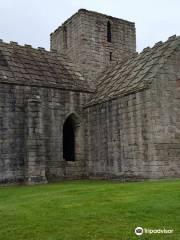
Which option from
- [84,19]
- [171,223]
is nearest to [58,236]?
[171,223]

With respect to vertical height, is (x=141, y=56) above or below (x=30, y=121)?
above

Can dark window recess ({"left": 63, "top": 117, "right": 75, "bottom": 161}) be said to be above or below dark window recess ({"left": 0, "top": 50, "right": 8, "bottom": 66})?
below

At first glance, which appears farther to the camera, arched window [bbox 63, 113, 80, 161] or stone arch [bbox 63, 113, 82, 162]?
arched window [bbox 63, 113, 80, 161]

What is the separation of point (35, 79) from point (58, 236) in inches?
549

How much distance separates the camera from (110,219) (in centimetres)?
897

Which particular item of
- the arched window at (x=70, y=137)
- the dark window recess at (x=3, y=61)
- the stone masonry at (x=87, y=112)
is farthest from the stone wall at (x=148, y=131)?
the dark window recess at (x=3, y=61)

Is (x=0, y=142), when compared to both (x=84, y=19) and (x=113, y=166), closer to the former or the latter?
(x=113, y=166)

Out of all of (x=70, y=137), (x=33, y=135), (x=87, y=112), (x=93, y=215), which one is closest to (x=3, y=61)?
(x=33, y=135)

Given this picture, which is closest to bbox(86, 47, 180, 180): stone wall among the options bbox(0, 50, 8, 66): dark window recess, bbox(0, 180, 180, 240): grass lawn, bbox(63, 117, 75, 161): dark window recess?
bbox(63, 117, 75, 161): dark window recess

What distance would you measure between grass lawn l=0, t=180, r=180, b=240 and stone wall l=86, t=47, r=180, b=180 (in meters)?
4.94

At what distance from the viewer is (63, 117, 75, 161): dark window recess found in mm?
22469

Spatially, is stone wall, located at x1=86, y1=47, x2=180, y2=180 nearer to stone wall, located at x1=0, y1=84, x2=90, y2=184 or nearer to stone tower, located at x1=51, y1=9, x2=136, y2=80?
stone wall, located at x1=0, y1=84, x2=90, y2=184

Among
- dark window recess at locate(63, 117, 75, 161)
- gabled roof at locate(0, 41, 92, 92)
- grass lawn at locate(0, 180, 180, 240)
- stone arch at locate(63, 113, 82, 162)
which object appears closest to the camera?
grass lawn at locate(0, 180, 180, 240)

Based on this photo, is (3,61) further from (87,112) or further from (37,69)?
(87,112)
